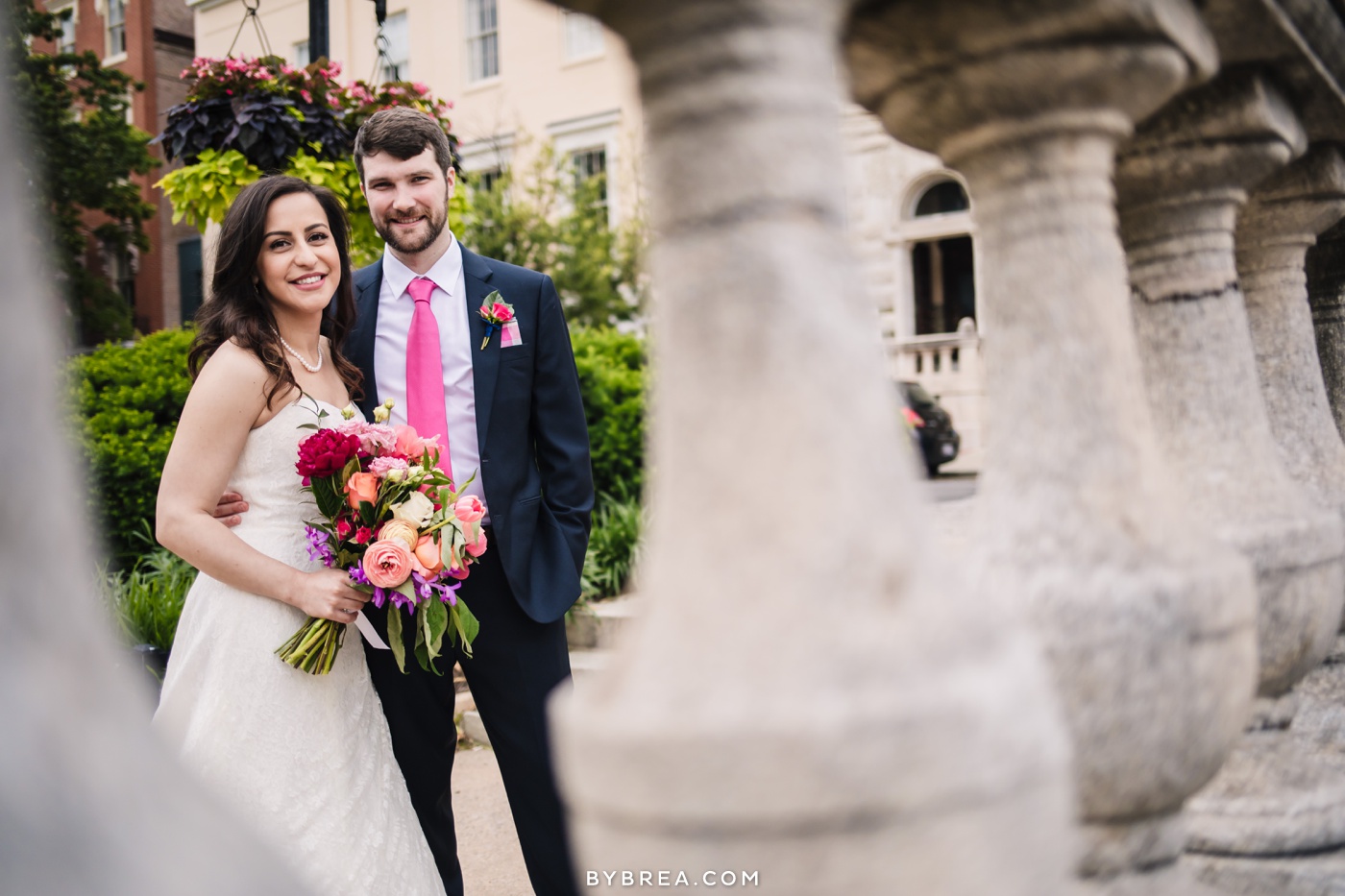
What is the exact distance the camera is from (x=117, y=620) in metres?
4.78

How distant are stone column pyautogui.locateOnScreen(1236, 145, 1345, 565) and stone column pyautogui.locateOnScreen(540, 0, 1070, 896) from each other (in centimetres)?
134

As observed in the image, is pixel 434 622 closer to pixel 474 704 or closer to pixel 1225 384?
pixel 1225 384

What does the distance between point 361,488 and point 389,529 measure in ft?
0.40

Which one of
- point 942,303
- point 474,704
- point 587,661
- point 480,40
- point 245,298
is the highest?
point 480,40

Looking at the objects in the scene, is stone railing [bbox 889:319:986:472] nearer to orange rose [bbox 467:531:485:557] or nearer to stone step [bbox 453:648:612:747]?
stone step [bbox 453:648:612:747]

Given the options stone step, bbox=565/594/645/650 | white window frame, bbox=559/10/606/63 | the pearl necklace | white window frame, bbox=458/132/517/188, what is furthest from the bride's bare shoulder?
white window frame, bbox=559/10/606/63

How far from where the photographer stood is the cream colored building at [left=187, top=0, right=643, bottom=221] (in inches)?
704

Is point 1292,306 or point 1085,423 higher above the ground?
point 1292,306

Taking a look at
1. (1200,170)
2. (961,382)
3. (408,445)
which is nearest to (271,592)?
(408,445)

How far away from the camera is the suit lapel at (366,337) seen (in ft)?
9.57

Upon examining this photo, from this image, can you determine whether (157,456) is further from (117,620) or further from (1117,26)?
(1117,26)

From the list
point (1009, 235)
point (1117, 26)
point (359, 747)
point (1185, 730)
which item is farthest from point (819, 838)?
point (359, 747)

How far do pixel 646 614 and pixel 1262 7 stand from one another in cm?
113

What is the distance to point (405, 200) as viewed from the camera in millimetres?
2875
